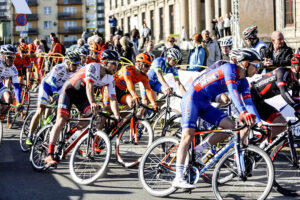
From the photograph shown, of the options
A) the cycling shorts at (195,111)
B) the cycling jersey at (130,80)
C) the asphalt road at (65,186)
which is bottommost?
the asphalt road at (65,186)

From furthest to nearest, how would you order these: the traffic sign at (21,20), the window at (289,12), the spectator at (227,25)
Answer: the window at (289,12), the spectator at (227,25), the traffic sign at (21,20)

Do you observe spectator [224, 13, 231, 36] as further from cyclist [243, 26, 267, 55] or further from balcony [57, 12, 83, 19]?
balcony [57, 12, 83, 19]

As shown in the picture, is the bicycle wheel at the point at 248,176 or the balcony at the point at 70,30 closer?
the bicycle wheel at the point at 248,176

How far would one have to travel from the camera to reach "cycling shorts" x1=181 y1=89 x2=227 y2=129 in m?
6.20

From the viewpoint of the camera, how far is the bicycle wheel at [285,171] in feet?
20.6

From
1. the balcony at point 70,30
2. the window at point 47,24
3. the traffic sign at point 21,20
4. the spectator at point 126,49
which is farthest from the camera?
the balcony at point 70,30

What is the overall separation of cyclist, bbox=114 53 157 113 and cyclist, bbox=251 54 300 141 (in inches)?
82.0

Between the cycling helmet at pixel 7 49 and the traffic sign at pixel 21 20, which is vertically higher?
the traffic sign at pixel 21 20

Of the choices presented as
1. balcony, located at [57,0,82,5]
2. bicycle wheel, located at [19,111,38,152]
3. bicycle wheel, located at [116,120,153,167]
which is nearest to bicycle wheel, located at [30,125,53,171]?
bicycle wheel, located at [116,120,153,167]

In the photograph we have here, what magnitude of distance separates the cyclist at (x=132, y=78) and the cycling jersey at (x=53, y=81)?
969 mm

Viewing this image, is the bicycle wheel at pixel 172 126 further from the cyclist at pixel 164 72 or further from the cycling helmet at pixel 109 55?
the cycling helmet at pixel 109 55

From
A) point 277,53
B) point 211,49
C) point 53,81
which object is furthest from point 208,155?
point 211,49

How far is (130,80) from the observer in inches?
351

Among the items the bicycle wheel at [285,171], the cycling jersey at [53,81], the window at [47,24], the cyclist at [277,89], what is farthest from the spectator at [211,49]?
the window at [47,24]
